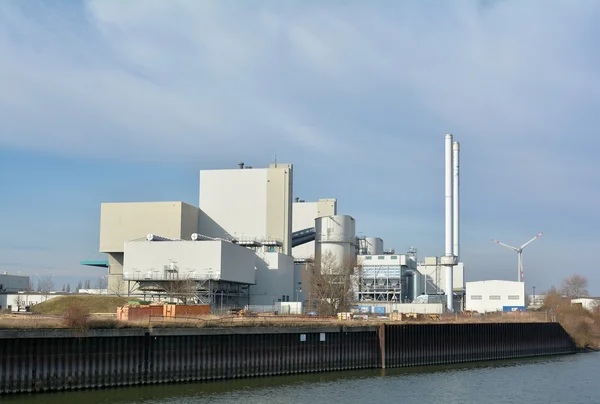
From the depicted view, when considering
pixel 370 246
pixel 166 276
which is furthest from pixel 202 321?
pixel 370 246

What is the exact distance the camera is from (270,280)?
111750 millimetres

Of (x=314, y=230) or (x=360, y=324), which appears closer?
(x=360, y=324)

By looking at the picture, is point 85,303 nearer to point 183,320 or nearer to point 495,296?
point 183,320

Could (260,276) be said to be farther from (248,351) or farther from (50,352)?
(50,352)

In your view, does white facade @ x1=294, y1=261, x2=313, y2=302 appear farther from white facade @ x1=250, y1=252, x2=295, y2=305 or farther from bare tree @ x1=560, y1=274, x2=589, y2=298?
bare tree @ x1=560, y1=274, x2=589, y2=298

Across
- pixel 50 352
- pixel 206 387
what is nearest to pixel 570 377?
pixel 206 387

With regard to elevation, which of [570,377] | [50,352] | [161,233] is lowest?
[570,377]

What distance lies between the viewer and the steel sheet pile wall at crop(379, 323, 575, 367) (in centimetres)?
6450

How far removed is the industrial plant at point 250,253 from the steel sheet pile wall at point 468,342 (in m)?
22.4

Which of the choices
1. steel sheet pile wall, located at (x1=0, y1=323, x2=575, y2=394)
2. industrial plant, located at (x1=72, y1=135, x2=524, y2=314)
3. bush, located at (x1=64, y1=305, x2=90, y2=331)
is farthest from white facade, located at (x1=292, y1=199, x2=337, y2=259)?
bush, located at (x1=64, y1=305, x2=90, y2=331)

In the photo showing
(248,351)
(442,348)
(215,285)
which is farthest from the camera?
(215,285)

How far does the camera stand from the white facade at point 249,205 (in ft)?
390

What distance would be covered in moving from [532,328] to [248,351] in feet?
152

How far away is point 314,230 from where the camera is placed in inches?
5428
